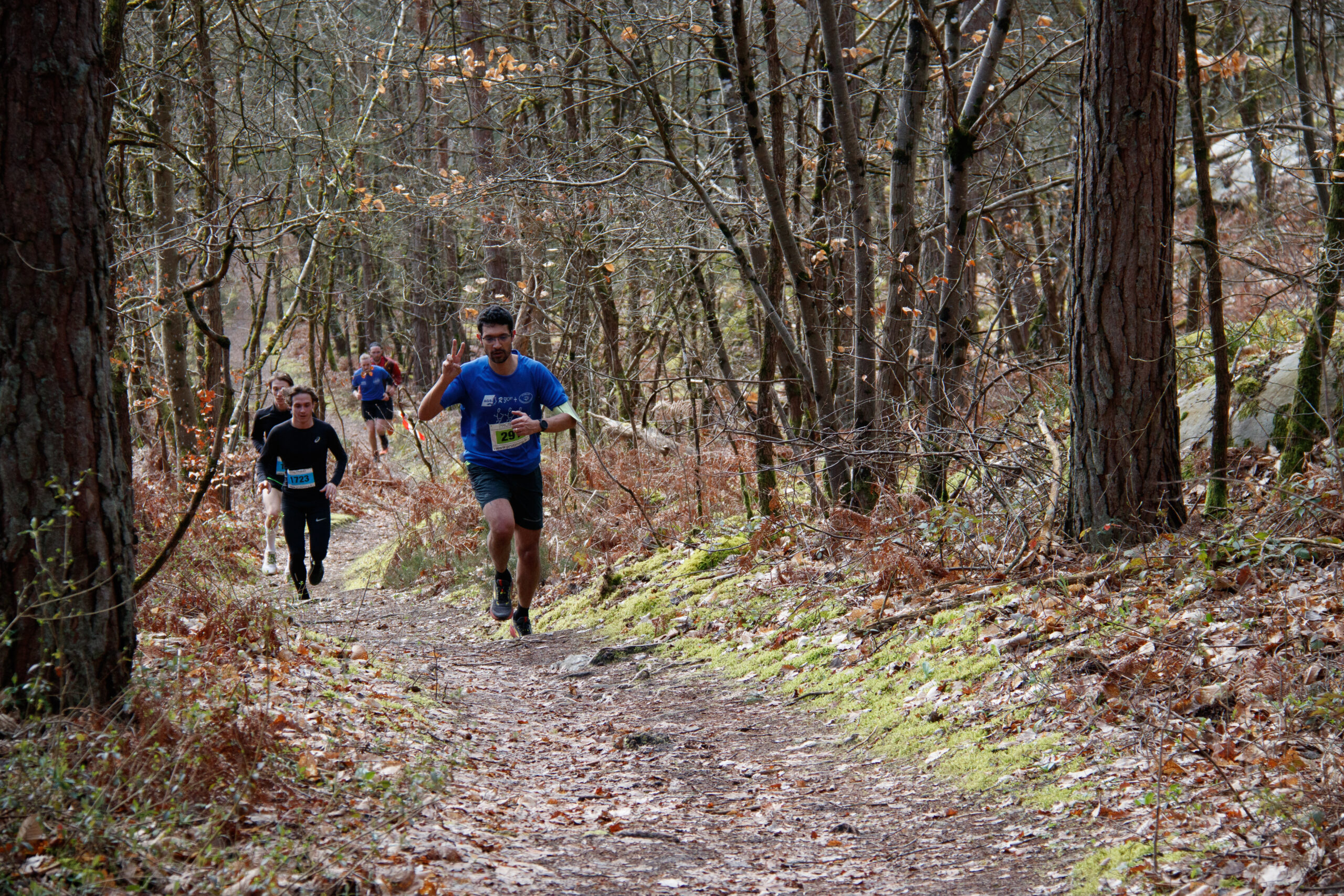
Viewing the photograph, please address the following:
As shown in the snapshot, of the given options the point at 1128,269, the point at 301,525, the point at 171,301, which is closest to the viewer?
the point at 1128,269

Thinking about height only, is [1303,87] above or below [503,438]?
above

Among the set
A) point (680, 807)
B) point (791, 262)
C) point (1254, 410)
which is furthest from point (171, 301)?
point (1254, 410)

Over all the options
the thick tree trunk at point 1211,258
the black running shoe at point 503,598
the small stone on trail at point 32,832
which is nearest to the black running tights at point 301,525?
the black running shoe at point 503,598

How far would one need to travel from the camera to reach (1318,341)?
601cm

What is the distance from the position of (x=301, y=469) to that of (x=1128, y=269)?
7243mm

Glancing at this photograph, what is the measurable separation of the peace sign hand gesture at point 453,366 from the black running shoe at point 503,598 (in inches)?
62.0

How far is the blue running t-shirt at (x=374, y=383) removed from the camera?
62.6ft

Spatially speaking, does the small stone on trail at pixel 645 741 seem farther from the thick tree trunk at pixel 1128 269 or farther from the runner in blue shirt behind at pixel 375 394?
the runner in blue shirt behind at pixel 375 394

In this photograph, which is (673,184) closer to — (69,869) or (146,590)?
(146,590)

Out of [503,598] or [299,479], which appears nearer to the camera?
[503,598]

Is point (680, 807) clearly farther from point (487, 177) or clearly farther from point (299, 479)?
point (487, 177)

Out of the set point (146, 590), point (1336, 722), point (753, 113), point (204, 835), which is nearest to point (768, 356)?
point (753, 113)

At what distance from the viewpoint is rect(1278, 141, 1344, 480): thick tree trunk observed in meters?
5.99

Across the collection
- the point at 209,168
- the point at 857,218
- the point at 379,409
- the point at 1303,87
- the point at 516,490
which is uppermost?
the point at 209,168
